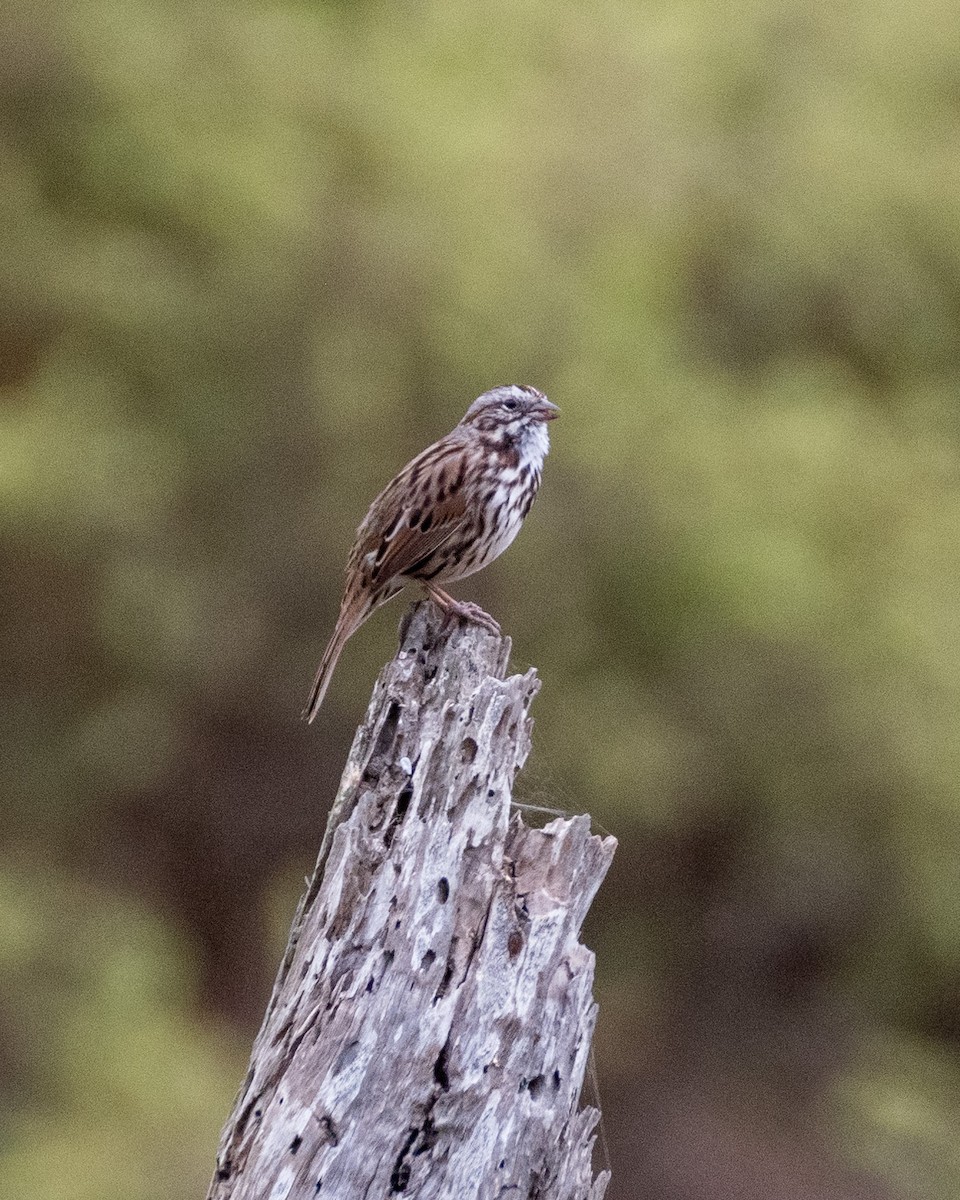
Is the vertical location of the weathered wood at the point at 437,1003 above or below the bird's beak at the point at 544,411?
below

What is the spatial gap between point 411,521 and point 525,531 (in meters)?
4.18

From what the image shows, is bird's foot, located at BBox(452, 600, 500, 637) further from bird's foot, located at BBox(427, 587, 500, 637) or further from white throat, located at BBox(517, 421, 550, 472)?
white throat, located at BBox(517, 421, 550, 472)

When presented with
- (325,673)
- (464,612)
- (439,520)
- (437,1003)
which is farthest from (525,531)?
(437,1003)

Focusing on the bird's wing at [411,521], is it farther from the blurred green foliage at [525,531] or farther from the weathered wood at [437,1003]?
the blurred green foliage at [525,531]

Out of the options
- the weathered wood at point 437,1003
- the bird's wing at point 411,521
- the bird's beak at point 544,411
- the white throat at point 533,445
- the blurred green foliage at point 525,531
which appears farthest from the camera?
the blurred green foliage at point 525,531

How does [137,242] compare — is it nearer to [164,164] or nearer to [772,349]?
[164,164]

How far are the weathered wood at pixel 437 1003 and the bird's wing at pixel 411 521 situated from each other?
1256 millimetres

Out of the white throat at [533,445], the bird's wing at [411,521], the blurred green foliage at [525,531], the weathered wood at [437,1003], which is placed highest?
the blurred green foliage at [525,531]

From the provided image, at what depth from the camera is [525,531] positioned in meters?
8.62

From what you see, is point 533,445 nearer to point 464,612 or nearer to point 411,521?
point 411,521

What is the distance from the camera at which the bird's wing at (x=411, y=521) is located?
445cm

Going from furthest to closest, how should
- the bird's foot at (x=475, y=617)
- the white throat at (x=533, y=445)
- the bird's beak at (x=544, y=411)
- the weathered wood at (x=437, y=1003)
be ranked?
the bird's beak at (x=544, y=411) < the white throat at (x=533, y=445) < the bird's foot at (x=475, y=617) < the weathered wood at (x=437, y=1003)

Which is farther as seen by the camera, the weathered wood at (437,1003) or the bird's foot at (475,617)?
the bird's foot at (475,617)

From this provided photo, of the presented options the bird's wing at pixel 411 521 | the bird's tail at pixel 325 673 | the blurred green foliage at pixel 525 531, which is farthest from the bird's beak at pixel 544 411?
the blurred green foliage at pixel 525 531
